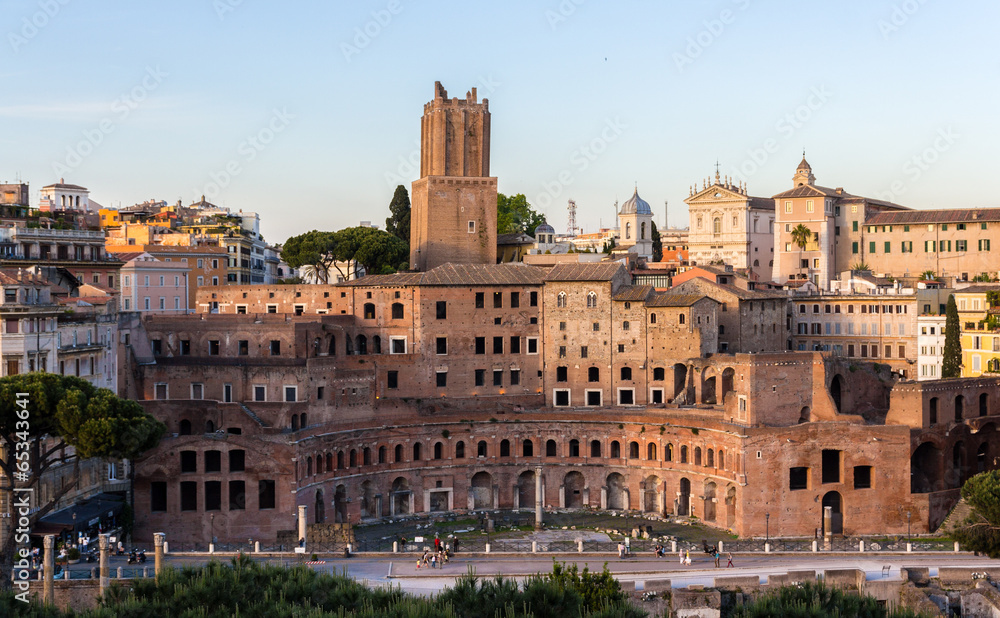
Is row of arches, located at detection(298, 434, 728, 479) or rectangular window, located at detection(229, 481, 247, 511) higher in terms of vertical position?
row of arches, located at detection(298, 434, 728, 479)

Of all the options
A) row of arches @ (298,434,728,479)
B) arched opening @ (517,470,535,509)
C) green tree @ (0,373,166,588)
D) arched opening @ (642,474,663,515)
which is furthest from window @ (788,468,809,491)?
green tree @ (0,373,166,588)

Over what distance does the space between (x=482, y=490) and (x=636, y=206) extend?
32.6 metres

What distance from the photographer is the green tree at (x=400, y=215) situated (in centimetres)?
8175

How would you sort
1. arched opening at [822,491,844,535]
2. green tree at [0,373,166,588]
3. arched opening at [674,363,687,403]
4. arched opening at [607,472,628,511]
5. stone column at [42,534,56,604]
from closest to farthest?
stone column at [42,534,56,604] < green tree at [0,373,166,588] < arched opening at [822,491,844,535] < arched opening at [607,472,628,511] < arched opening at [674,363,687,403]

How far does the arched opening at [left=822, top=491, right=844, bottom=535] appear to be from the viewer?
51.7 m

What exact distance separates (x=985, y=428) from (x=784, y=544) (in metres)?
15.7

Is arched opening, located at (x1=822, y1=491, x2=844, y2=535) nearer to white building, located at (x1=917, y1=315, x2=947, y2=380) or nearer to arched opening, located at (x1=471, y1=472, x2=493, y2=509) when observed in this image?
arched opening, located at (x1=471, y1=472, x2=493, y2=509)

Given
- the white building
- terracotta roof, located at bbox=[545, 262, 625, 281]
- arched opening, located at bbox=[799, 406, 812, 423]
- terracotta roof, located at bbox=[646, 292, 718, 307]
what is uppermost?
terracotta roof, located at bbox=[545, 262, 625, 281]

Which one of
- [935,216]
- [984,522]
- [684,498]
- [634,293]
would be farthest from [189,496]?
[935,216]

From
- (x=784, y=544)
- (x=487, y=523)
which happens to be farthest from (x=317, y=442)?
(x=784, y=544)

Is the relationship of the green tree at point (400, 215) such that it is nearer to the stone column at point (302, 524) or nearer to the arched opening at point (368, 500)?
the arched opening at point (368, 500)

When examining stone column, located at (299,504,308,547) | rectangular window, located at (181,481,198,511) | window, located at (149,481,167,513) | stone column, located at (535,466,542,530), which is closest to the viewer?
stone column, located at (299,504,308,547)

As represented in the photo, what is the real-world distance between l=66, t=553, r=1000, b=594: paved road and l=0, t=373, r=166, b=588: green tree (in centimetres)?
358

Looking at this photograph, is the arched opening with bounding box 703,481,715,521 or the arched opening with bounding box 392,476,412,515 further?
the arched opening with bounding box 392,476,412,515
